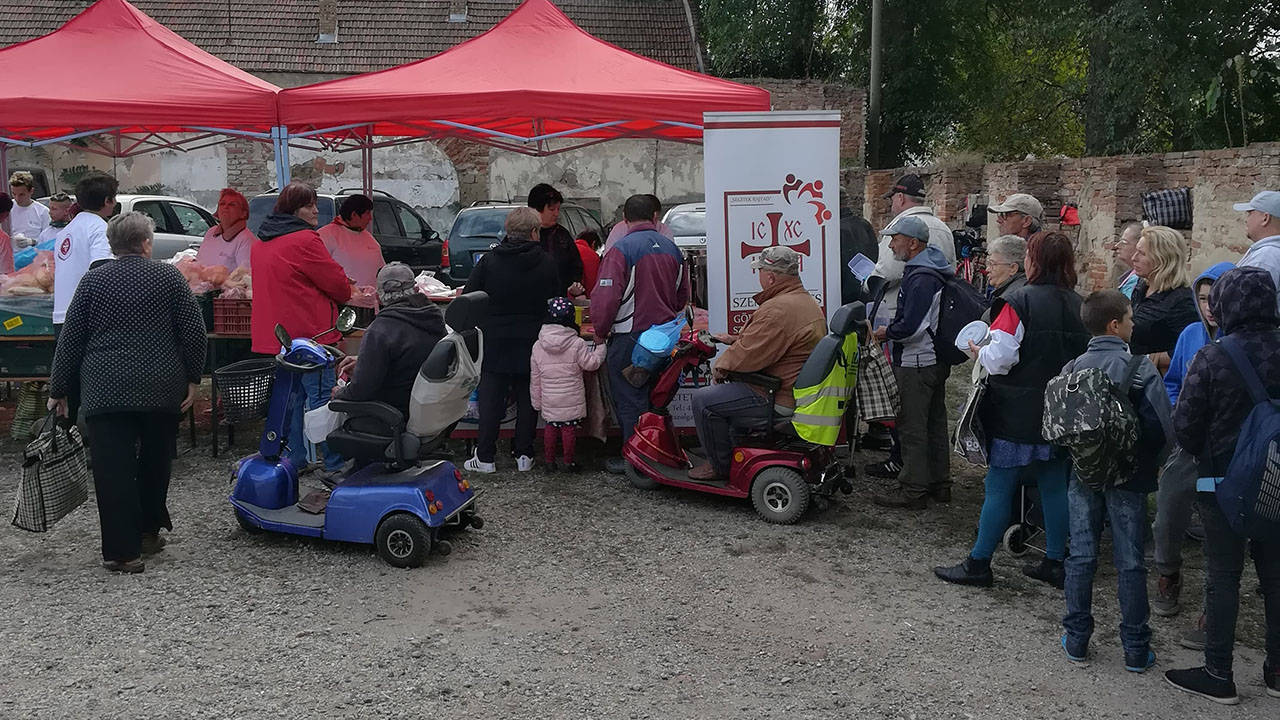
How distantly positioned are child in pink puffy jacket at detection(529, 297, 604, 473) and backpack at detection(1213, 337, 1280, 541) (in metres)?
3.94

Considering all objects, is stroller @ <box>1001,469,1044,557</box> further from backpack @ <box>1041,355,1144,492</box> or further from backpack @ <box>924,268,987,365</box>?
backpack @ <box>1041,355,1144,492</box>

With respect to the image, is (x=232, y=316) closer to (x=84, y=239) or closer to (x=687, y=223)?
(x=84, y=239)

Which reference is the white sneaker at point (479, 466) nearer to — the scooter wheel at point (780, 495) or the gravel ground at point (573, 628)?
the gravel ground at point (573, 628)

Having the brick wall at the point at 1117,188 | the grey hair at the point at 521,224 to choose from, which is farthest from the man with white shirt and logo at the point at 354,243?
the brick wall at the point at 1117,188

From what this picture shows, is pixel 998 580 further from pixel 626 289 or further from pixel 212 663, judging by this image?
pixel 212 663

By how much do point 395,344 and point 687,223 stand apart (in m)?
10.9

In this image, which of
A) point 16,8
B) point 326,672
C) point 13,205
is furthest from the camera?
point 16,8

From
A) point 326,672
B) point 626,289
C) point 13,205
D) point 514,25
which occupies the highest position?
point 514,25

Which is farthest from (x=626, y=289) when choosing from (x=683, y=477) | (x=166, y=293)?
(x=166, y=293)

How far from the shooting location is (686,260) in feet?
24.2

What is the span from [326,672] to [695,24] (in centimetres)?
2453

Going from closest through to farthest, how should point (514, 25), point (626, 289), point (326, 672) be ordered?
point (326, 672), point (626, 289), point (514, 25)

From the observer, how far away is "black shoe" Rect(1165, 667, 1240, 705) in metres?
4.05

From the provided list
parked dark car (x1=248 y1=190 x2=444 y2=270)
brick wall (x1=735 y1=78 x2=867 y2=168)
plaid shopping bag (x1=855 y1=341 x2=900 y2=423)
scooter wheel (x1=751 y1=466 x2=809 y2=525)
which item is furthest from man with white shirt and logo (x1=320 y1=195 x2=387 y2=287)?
brick wall (x1=735 y1=78 x2=867 y2=168)
